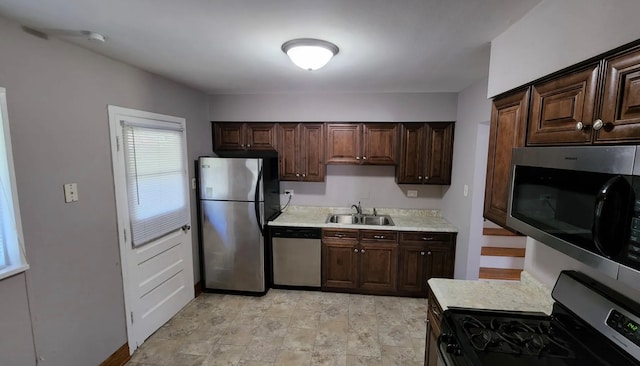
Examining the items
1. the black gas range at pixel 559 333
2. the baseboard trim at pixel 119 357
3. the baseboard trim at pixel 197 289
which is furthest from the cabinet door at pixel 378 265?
the baseboard trim at pixel 119 357

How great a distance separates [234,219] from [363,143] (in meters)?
1.80

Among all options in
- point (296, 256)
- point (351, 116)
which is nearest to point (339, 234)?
point (296, 256)

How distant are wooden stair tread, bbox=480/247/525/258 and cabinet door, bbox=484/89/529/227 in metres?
2.08

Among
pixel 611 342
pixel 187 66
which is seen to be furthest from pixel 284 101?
pixel 611 342

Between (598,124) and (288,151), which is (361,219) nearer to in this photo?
(288,151)

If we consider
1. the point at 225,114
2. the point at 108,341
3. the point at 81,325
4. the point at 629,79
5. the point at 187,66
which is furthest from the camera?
the point at 225,114

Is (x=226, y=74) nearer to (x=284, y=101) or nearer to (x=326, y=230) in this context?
(x=284, y=101)

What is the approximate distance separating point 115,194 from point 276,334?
1.84 m

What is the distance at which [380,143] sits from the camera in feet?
11.2

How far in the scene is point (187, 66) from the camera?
7.64ft

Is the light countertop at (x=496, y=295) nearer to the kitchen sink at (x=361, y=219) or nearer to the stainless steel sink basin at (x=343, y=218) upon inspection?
the kitchen sink at (x=361, y=219)

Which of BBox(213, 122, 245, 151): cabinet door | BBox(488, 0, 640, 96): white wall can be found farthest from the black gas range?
BBox(213, 122, 245, 151): cabinet door

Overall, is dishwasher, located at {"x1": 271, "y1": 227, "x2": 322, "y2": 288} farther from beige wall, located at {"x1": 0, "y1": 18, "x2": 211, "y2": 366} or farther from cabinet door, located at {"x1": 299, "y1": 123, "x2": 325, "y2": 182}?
beige wall, located at {"x1": 0, "y1": 18, "x2": 211, "y2": 366}

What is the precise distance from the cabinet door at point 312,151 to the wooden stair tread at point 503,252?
87.0 inches
